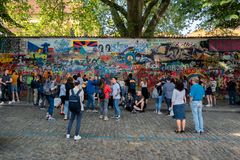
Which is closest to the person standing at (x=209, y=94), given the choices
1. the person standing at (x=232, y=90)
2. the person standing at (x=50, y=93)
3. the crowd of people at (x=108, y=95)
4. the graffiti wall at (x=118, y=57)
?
the crowd of people at (x=108, y=95)

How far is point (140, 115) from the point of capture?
15508 millimetres

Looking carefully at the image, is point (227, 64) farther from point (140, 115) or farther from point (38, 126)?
point (38, 126)

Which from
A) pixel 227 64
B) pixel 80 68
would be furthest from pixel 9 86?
pixel 227 64

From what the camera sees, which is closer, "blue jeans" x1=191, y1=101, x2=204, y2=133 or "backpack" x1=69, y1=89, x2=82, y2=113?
"backpack" x1=69, y1=89, x2=82, y2=113

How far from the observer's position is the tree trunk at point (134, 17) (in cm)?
2258

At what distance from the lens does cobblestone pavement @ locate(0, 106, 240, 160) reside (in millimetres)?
8578

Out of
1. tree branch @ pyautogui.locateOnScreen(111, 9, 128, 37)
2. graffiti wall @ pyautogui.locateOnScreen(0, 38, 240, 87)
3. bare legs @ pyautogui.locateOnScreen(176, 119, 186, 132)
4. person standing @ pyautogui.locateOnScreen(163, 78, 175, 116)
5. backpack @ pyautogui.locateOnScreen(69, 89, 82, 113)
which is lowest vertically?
bare legs @ pyautogui.locateOnScreen(176, 119, 186, 132)

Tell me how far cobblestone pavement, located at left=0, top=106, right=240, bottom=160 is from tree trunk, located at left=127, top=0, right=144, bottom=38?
30.3 ft

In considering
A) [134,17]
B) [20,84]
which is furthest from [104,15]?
[20,84]

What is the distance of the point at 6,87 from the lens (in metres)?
18.9

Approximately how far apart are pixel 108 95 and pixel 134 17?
32.7 ft

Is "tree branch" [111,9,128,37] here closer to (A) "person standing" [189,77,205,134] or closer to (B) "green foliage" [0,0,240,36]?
(B) "green foliage" [0,0,240,36]

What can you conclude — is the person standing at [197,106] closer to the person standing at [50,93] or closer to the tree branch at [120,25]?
the person standing at [50,93]

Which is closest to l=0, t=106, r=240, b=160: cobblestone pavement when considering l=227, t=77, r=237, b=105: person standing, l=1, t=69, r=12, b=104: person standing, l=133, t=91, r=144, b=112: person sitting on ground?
l=133, t=91, r=144, b=112: person sitting on ground
